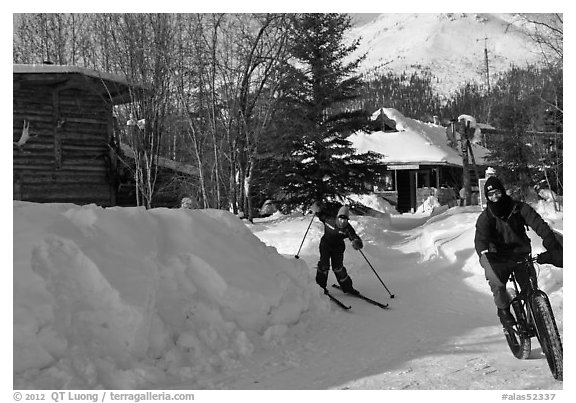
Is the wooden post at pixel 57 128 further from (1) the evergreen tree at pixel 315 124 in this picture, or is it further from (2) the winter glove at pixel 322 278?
(2) the winter glove at pixel 322 278

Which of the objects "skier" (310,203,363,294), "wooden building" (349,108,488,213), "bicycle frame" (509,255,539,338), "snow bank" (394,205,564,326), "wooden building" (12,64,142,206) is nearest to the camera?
"bicycle frame" (509,255,539,338)

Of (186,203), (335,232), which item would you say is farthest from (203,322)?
(186,203)

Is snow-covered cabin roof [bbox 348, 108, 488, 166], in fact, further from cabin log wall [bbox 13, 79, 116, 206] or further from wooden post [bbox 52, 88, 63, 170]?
wooden post [bbox 52, 88, 63, 170]

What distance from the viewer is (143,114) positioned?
683 inches

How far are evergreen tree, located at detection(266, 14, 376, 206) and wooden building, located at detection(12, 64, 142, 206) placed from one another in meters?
5.66

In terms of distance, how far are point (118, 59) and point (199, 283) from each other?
14120 mm

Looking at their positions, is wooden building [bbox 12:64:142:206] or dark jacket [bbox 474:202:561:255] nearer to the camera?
dark jacket [bbox 474:202:561:255]

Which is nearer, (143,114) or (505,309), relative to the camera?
(505,309)

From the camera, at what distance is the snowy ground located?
14.6 feet

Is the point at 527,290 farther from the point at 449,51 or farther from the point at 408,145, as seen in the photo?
the point at 449,51

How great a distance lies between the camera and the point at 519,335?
5.06m

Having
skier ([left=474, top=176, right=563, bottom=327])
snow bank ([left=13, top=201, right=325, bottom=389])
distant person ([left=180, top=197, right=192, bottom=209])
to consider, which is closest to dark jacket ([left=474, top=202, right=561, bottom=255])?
skier ([left=474, top=176, right=563, bottom=327])

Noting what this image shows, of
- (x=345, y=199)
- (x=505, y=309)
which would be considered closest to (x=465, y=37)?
(x=345, y=199)
